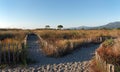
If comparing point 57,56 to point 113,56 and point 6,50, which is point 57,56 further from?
point 113,56

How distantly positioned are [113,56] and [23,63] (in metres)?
4.60

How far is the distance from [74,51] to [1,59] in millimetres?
6461

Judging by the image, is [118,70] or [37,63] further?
[37,63]

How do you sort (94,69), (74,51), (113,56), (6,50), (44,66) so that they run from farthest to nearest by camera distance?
(74,51), (6,50), (44,66), (113,56), (94,69)

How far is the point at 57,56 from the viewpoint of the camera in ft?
53.2

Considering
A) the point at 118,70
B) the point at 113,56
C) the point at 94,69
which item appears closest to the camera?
the point at 118,70

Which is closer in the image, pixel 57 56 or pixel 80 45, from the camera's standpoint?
pixel 57 56

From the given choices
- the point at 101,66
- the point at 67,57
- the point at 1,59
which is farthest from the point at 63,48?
the point at 101,66

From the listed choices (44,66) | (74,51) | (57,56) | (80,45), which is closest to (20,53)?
(44,66)

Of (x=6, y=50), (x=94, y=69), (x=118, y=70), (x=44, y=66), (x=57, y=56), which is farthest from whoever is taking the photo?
(x=57, y=56)

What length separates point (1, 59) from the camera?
13727 millimetres

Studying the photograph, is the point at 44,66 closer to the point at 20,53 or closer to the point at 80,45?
the point at 20,53

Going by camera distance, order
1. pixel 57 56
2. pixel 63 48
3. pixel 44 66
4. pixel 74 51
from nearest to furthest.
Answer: pixel 44 66 → pixel 57 56 → pixel 63 48 → pixel 74 51

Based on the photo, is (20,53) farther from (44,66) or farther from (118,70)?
(118,70)
